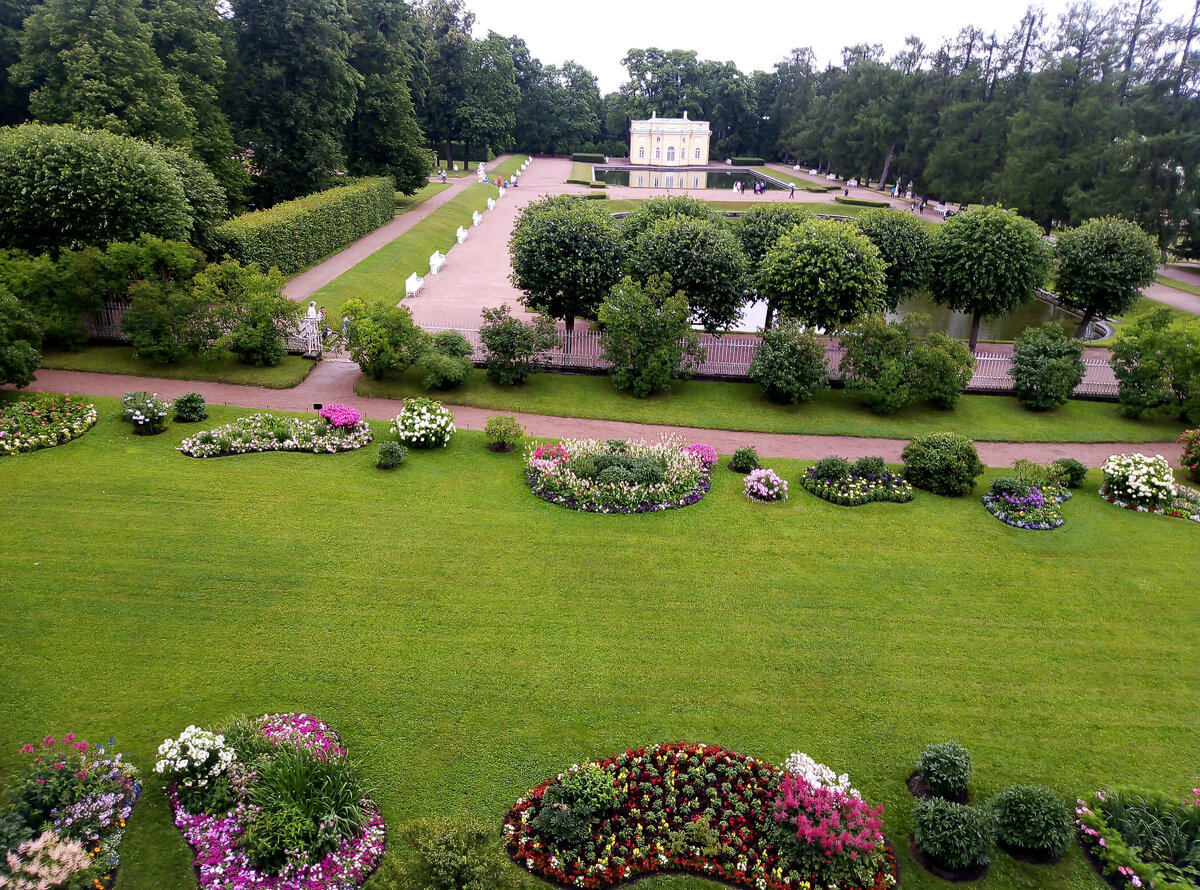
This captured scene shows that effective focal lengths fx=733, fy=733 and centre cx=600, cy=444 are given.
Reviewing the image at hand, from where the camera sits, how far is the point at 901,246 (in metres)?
24.0

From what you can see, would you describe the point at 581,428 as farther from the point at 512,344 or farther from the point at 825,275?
the point at 825,275

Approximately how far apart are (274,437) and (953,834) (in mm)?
14484

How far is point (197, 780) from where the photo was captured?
26.7ft

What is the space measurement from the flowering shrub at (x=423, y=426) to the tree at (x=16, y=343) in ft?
28.1

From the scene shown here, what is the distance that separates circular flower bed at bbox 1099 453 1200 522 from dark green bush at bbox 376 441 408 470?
51.0 feet

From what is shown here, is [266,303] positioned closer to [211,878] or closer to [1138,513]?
[211,878]

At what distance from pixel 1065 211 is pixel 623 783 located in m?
43.5

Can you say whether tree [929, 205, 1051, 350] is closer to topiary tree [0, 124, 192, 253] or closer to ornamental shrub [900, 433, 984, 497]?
ornamental shrub [900, 433, 984, 497]

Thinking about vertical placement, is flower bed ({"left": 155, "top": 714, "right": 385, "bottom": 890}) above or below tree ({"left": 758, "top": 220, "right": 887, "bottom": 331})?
below

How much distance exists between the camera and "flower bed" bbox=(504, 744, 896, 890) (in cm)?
761

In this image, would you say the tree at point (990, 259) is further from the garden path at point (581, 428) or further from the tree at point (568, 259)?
the tree at point (568, 259)

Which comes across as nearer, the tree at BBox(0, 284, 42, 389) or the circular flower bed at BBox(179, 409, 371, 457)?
the circular flower bed at BBox(179, 409, 371, 457)

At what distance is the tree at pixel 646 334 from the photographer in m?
19.7

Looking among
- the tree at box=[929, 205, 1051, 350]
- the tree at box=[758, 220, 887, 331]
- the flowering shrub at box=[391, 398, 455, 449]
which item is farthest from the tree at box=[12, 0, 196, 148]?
the tree at box=[929, 205, 1051, 350]
